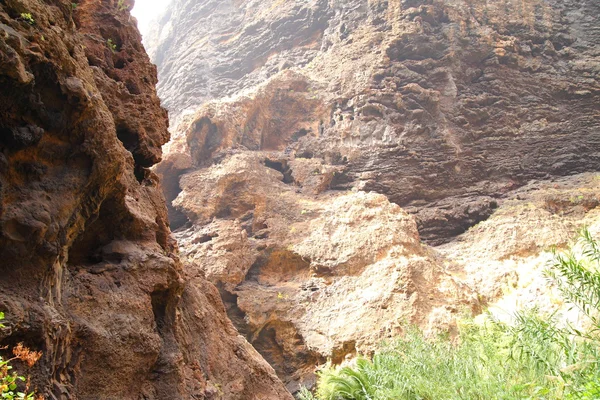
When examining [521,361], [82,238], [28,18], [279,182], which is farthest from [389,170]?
[28,18]

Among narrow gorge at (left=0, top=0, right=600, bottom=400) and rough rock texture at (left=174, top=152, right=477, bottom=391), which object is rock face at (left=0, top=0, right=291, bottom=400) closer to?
narrow gorge at (left=0, top=0, right=600, bottom=400)

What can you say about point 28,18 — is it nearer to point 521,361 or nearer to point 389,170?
point 521,361

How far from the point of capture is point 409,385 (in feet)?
22.4

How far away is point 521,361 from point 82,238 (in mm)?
6096

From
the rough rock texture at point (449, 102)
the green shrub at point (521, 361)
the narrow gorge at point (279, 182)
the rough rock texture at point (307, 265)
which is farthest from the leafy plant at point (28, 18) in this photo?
the rough rock texture at point (449, 102)

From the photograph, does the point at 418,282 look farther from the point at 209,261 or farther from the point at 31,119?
the point at 31,119

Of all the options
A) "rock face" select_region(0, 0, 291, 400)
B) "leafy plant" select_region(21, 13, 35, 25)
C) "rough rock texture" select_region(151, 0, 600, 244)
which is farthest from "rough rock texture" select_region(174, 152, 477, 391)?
"leafy plant" select_region(21, 13, 35, 25)

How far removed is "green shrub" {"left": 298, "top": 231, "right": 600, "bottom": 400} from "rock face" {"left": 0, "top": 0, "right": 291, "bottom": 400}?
314 cm

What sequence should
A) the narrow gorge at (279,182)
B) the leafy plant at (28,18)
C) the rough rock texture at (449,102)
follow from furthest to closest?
the rough rock texture at (449,102) < the narrow gorge at (279,182) < the leafy plant at (28,18)

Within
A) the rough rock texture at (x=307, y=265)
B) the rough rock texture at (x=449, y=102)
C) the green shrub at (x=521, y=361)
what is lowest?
the green shrub at (x=521, y=361)

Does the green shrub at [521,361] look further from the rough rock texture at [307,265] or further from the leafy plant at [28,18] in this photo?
the leafy plant at [28,18]

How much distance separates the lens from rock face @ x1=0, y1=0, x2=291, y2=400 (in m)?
4.31

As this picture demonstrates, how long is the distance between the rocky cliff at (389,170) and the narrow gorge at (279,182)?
0.33 ft

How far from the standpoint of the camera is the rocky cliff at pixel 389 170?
14867mm
